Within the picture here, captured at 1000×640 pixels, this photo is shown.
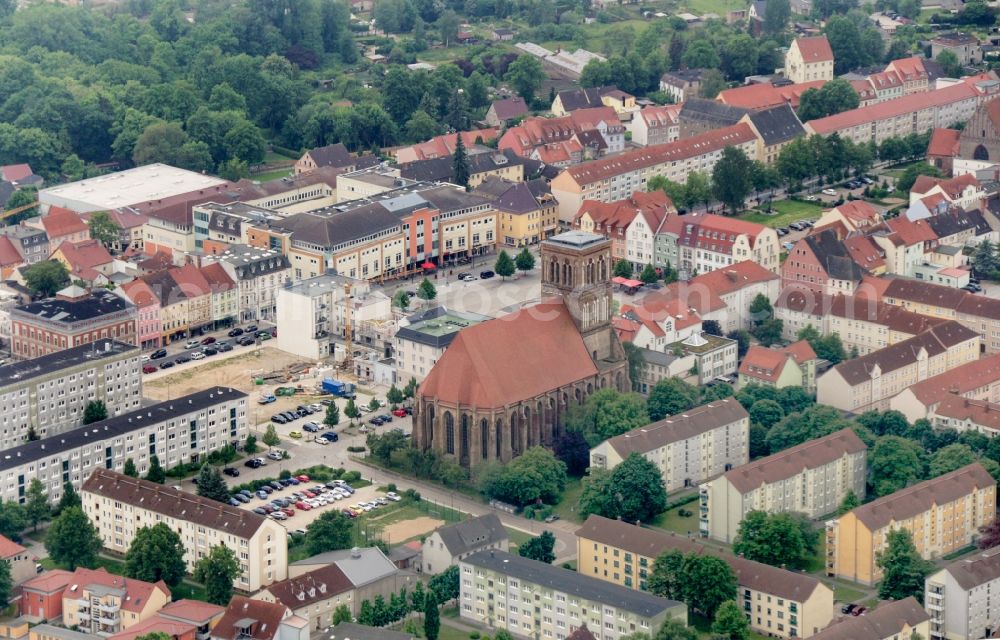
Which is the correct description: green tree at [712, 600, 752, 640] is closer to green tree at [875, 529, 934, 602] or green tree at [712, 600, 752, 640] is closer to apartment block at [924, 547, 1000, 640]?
green tree at [875, 529, 934, 602]

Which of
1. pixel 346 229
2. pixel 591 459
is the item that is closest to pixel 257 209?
pixel 346 229

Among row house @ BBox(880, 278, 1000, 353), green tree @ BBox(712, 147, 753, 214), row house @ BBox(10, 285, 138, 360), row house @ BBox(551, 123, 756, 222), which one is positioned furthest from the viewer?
row house @ BBox(551, 123, 756, 222)

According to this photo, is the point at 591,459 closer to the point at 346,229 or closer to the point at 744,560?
the point at 744,560

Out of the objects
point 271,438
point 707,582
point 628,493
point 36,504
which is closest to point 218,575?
point 36,504

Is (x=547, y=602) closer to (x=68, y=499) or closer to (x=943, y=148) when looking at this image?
(x=68, y=499)

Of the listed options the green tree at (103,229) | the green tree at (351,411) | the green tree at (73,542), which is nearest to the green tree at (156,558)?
the green tree at (73,542)

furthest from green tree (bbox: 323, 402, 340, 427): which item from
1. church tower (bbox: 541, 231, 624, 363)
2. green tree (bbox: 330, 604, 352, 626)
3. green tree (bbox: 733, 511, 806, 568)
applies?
green tree (bbox: 733, 511, 806, 568)
